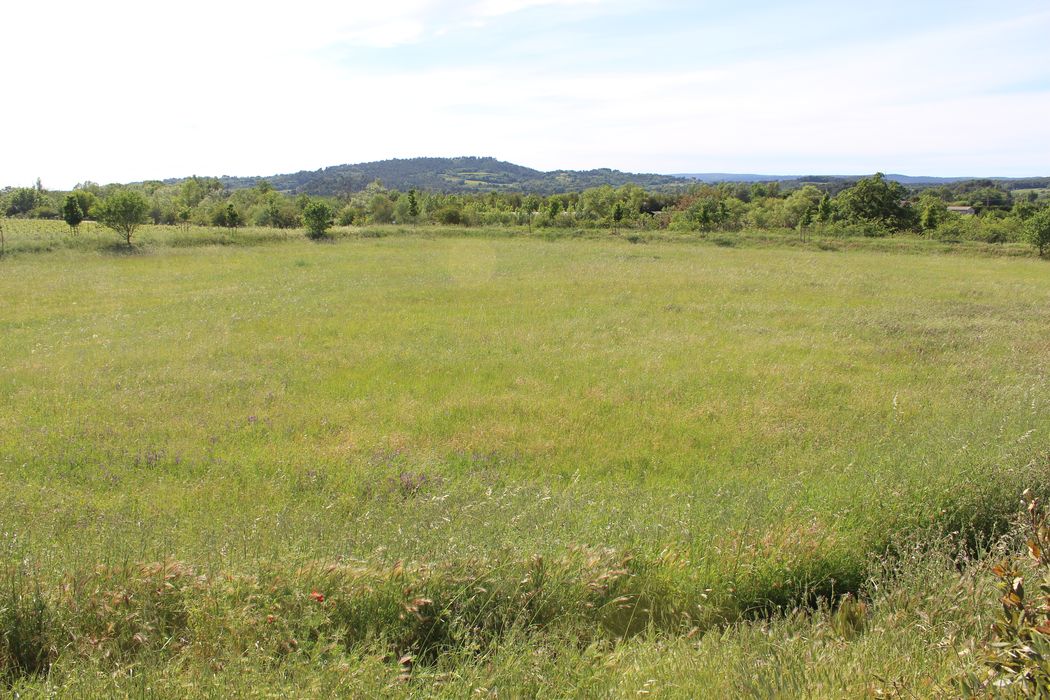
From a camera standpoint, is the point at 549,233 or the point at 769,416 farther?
the point at 549,233

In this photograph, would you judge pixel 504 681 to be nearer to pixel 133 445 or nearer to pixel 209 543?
pixel 209 543

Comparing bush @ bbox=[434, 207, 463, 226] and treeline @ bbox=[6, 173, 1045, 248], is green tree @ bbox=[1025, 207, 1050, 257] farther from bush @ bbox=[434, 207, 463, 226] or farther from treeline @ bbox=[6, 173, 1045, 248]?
Result: bush @ bbox=[434, 207, 463, 226]

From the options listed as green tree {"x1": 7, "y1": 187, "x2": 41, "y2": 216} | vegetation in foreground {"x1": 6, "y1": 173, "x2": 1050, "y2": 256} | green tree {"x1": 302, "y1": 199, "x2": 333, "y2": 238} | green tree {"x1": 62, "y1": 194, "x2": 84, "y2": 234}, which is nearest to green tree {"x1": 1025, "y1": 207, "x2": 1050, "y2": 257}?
vegetation in foreground {"x1": 6, "y1": 173, "x2": 1050, "y2": 256}

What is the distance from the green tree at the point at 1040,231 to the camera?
1457 inches

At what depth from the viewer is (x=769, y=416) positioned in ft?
34.5

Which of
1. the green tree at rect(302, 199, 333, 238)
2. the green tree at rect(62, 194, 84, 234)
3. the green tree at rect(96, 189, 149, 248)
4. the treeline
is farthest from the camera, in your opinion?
the treeline

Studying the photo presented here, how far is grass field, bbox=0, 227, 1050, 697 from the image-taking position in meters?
3.86

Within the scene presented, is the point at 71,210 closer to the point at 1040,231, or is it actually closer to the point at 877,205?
the point at 1040,231

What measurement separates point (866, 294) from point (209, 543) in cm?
2411

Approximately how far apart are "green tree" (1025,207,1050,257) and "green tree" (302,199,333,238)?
4557 centimetres

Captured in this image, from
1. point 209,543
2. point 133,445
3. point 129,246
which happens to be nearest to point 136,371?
point 133,445

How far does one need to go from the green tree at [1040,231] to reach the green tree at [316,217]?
45570 millimetres

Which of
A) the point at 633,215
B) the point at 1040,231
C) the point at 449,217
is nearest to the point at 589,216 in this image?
the point at 633,215

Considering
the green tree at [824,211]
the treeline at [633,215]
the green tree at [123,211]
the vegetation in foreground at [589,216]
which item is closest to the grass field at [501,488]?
the green tree at [123,211]
